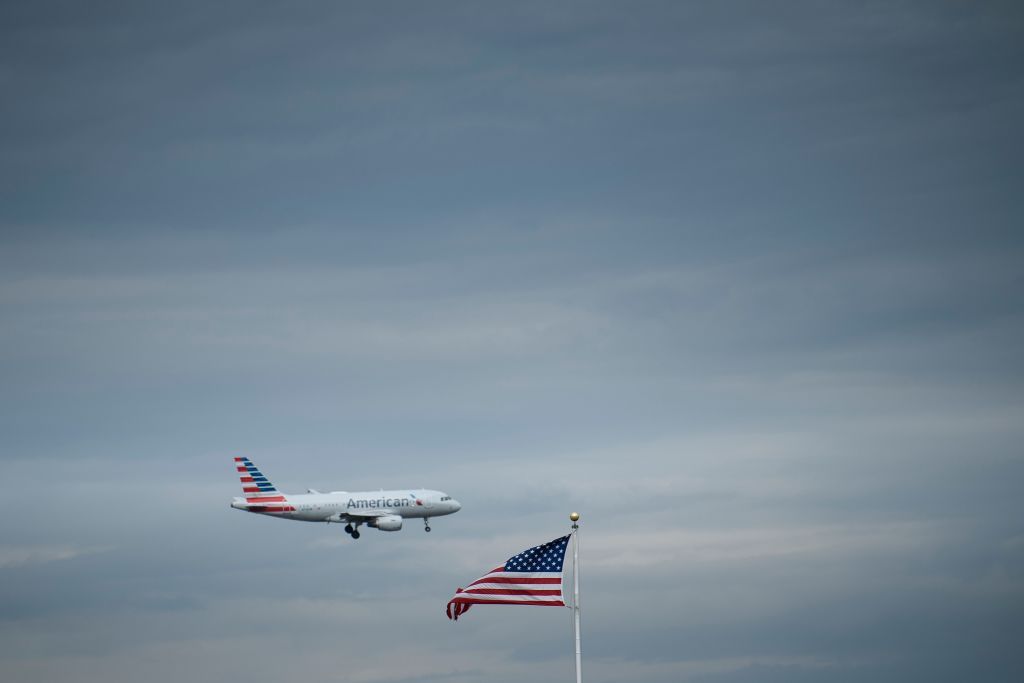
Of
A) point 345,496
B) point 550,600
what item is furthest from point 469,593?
point 345,496

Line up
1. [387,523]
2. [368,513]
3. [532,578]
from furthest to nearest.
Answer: [368,513] → [387,523] → [532,578]

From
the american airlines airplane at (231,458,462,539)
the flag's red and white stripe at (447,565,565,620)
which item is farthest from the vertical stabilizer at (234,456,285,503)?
the flag's red and white stripe at (447,565,565,620)

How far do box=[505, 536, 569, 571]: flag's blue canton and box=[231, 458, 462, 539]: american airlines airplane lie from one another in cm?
11327

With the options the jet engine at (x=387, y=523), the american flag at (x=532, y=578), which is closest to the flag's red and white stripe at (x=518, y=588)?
the american flag at (x=532, y=578)

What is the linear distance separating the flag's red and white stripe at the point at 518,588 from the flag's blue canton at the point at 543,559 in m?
0.26

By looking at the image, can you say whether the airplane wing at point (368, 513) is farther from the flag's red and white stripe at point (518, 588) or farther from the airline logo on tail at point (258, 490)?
the flag's red and white stripe at point (518, 588)

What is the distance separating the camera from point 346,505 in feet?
622

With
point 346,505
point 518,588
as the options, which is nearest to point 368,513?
point 346,505

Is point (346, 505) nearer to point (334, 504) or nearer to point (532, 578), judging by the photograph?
point (334, 504)

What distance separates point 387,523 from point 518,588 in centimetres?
11212

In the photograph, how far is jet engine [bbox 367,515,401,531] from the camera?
18738cm

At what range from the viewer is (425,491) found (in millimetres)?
192125

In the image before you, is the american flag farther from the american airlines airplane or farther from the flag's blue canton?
the american airlines airplane

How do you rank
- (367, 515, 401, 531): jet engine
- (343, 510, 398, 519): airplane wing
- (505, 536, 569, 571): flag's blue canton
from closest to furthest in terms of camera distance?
1. (505, 536, 569, 571): flag's blue canton
2. (367, 515, 401, 531): jet engine
3. (343, 510, 398, 519): airplane wing
